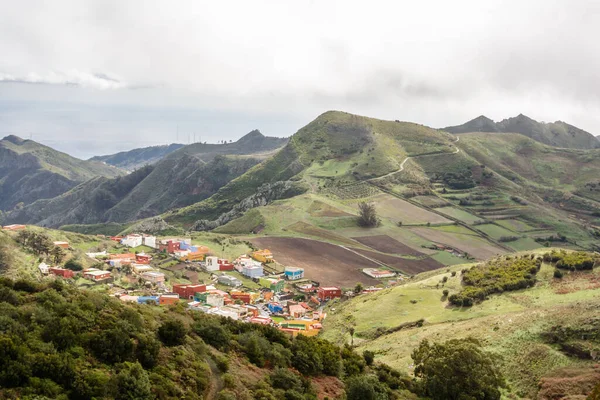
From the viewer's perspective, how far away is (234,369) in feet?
74.2

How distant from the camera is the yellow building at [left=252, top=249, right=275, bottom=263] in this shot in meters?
91.1

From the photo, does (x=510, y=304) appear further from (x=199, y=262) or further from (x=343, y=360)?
(x=199, y=262)

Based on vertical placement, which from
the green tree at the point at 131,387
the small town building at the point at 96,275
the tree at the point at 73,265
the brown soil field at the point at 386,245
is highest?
the green tree at the point at 131,387

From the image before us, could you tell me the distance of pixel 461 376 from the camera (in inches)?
1055

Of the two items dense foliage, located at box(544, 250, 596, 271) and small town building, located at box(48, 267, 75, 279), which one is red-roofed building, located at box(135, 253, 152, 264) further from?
dense foliage, located at box(544, 250, 596, 271)

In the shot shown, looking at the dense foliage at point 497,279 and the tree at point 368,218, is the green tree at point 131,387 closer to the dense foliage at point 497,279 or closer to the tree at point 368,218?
the dense foliage at point 497,279

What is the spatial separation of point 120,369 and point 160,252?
250 feet

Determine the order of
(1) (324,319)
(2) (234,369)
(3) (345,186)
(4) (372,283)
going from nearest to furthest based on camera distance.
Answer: (2) (234,369), (1) (324,319), (4) (372,283), (3) (345,186)

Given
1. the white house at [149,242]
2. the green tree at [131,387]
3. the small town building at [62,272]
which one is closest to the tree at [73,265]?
the small town building at [62,272]

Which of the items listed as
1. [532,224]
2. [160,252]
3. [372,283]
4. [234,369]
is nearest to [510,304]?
[234,369]

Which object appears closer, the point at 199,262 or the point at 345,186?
the point at 199,262

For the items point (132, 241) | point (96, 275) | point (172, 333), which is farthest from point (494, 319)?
point (132, 241)

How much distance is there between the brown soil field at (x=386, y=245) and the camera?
104 meters

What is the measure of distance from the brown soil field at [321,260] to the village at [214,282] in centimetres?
349
